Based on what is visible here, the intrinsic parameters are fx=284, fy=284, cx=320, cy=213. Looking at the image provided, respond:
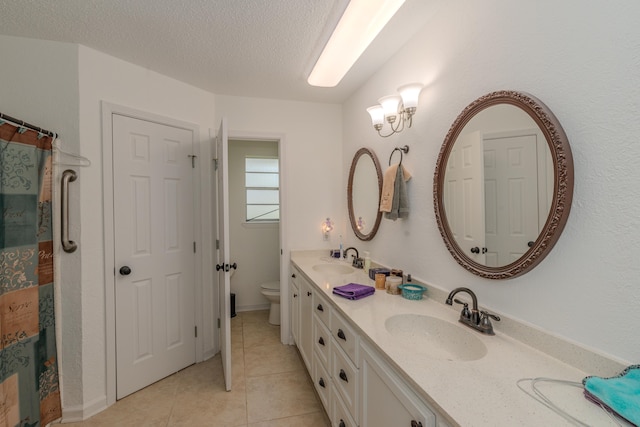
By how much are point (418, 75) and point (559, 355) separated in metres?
1.55

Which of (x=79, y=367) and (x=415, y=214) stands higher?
(x=415, y=214)

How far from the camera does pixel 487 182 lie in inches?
50.3

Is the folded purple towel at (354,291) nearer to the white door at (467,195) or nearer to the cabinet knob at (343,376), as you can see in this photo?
the cabinet knob at (343,376)

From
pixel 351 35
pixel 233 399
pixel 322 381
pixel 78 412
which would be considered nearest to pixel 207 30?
pixel 351 35

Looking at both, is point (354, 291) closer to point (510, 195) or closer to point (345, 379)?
point (345, 379)

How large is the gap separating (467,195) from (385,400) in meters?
0.97

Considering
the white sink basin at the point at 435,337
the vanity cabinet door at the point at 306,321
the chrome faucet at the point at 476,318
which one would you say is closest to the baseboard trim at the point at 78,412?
the vanity cabinet door at the point at 306,321

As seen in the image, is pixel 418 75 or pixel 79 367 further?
pixel 79 367

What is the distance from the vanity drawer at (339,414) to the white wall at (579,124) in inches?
32.8

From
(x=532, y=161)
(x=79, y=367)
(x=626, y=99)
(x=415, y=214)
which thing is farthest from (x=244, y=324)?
(x=626, y=99)

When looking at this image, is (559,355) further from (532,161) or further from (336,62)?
(336,62)

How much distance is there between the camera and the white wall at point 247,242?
3.74m

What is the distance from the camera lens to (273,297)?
315cm

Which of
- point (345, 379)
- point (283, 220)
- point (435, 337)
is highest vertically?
point (283, 220)
